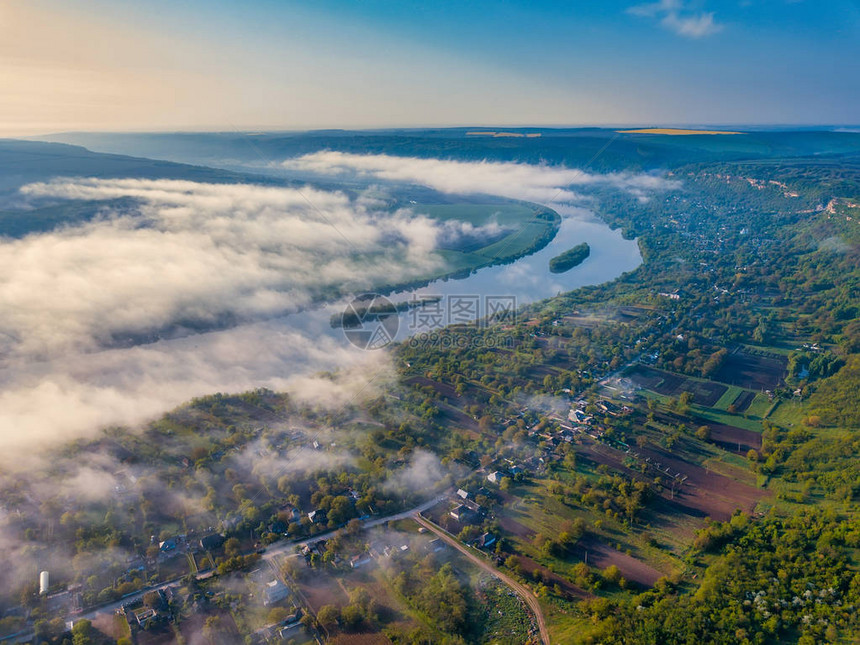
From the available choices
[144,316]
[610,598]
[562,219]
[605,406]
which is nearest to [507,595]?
[610,598]

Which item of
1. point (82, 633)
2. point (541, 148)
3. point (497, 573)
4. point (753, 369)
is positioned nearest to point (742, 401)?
point (753, 369)

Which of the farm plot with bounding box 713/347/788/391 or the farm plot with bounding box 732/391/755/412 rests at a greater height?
the farm plot with bounding box 713/347/788/391

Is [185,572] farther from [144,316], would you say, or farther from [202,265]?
[202,265]

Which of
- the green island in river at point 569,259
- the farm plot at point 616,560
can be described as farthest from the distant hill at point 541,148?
the farm plot at point 616,560

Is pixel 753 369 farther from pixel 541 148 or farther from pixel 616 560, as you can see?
pixel 541 148

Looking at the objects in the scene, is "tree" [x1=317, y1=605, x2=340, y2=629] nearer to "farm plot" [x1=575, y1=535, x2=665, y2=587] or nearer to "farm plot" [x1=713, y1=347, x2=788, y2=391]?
"farm plot" [x1=575, y1=535, x2=665, y2=587]

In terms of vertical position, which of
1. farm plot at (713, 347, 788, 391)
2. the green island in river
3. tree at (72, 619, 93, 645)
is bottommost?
tree at (72, 619, 93, 645)

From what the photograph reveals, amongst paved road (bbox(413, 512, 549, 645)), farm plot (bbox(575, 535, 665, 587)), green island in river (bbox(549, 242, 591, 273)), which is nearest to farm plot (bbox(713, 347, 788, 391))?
farm plot (bbox(575, 535, 665, 587))

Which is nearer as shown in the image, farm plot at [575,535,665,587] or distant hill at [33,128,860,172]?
farm plot at [575,535,665,587]
